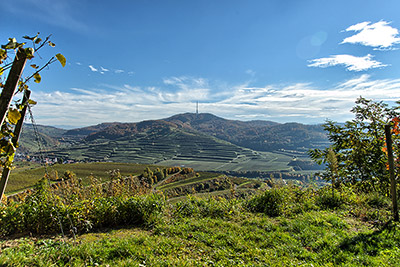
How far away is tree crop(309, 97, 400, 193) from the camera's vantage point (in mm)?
6738

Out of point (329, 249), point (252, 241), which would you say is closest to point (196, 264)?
point (252, 241)

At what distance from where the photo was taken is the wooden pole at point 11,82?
172cm

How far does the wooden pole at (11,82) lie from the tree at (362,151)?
7462 millimetres

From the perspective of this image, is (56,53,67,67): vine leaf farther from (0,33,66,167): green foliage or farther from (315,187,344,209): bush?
(315,187,344,209): bush

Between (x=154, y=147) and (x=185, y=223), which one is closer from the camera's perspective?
(x=185, y=223)

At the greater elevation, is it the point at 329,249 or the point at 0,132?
the point at 0,132

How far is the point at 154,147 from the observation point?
18888cm

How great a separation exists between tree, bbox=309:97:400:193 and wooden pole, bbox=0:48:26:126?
7.46 meters

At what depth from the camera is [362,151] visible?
6891 millimetres

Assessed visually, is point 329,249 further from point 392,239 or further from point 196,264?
point 196,264

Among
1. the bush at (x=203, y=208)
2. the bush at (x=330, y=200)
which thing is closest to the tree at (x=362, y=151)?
the bush at (x=330, y=200)

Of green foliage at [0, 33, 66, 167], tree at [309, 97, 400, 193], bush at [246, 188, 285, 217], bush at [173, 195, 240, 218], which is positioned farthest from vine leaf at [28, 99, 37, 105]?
tree at [309, 97, 400, 193]

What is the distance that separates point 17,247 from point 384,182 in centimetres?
978

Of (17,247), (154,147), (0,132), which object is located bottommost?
(154,147)
